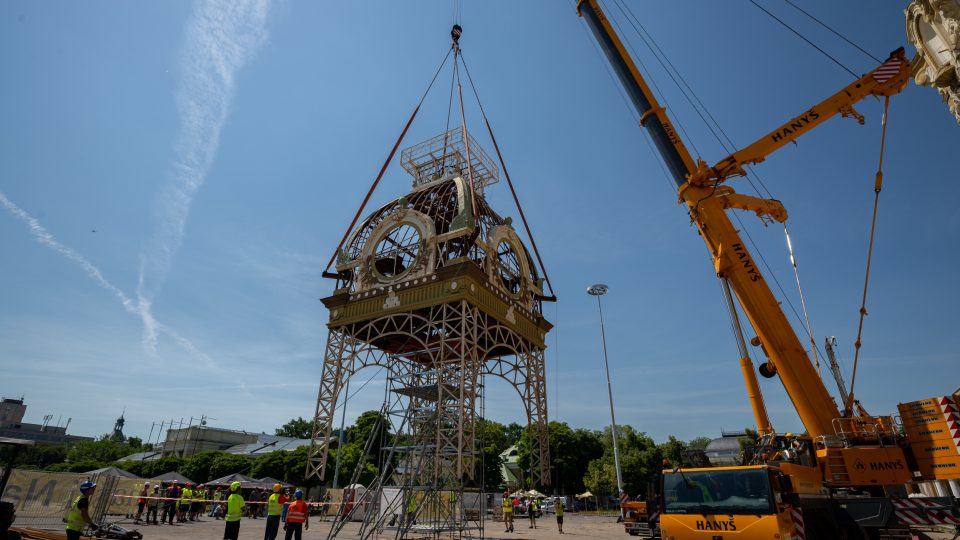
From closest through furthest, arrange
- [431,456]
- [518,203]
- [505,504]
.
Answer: [431,456] → [505,504] → [518,203]

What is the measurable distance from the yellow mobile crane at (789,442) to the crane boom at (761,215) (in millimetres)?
29

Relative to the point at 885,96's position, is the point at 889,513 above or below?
below

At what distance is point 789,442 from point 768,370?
2.32m

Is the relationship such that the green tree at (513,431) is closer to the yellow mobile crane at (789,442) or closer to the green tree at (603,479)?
the green tree at (603,479)

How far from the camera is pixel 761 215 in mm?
16359

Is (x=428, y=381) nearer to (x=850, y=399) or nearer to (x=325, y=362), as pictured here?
(x=325, y=362)

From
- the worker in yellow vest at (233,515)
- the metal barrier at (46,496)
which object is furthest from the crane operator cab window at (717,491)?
the metal barrier at (46,496)

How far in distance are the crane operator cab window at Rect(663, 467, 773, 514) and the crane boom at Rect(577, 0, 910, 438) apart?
454 cm

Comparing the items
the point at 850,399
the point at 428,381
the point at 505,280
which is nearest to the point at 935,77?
the point at 850,399

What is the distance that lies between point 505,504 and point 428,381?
260 inches

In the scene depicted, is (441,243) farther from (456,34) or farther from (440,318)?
(456,34)

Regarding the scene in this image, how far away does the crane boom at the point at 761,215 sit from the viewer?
507 inches

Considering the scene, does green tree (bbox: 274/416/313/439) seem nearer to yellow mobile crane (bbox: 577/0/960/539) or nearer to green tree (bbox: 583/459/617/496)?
green tree (bbox: 583/459/617/496)

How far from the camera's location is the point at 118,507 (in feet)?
76.4
